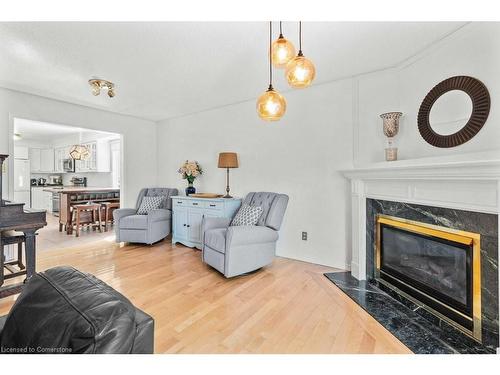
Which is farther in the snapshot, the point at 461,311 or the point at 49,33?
the point at 49,33

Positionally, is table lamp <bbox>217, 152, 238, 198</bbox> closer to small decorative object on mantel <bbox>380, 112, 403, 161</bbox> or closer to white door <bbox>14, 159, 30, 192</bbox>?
small decorative object on mantel <bbox>380, 112, 403, 161</bbox>

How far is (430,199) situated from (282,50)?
1.65m

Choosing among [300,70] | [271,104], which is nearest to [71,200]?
[271,104]

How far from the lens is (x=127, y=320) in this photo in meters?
0.70

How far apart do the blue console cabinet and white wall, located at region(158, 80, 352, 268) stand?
46 centimetres

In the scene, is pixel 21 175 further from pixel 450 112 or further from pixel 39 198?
pixel 450 112

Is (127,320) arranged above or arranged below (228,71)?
below

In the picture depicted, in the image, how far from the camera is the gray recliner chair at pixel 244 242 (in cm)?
261

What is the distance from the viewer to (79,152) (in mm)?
5992
